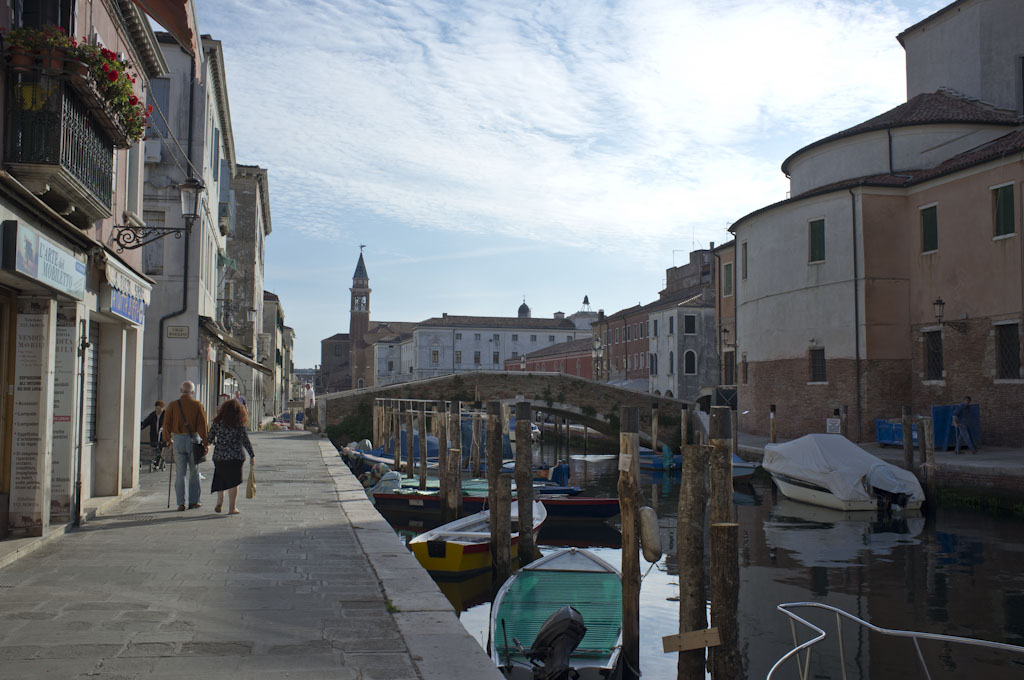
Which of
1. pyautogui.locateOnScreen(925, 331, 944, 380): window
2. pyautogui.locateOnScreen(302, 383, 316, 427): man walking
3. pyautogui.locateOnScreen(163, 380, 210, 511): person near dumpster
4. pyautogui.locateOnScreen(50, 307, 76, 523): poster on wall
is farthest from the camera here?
pyautogui.locateOnScreen(302, 383, 316, 427): man walking

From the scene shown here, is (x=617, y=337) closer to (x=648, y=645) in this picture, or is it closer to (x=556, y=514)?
(x=556, y=514)

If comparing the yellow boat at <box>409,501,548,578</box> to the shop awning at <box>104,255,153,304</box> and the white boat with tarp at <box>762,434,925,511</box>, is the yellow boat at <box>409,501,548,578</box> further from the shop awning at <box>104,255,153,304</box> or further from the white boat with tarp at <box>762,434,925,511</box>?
the white boat with tarp at <box>762,434,925,511</box>

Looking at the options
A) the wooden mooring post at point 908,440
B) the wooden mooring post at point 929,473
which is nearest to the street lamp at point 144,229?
the wooden mooring post at point 929,473

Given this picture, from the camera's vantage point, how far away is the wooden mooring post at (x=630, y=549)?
7812 millimetres

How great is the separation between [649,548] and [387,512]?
1097 cm

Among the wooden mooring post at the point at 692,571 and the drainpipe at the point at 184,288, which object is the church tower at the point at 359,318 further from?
the wooden mooring post at the point at 692,571

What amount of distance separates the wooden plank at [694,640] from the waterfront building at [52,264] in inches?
205

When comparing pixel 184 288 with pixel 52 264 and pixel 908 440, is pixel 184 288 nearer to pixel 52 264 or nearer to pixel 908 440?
pixel 52 264

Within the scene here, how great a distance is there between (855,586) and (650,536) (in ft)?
18.2

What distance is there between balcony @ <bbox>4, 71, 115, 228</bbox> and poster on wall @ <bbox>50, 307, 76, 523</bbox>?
41.1 inches

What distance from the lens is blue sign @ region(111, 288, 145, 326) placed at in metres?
9.22

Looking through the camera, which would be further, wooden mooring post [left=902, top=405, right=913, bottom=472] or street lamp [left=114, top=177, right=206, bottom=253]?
wooden mooring post [left=902, top=405, right=913, bottom=472]

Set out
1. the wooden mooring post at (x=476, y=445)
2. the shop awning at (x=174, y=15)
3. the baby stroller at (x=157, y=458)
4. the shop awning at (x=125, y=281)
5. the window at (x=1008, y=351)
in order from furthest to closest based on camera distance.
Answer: the wooden mooring post at (x=476, y=445), the window at (x=1008, y=351), the baby stroller at (x=157, y=458), the shop awning at (x=174, y=15), the shop awning at (x=125, y=281)

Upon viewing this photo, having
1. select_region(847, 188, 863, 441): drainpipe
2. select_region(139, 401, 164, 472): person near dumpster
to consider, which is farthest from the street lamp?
select_region(847, 188, 863, 441): drainpipe
